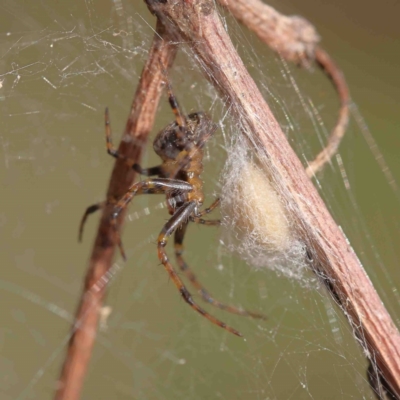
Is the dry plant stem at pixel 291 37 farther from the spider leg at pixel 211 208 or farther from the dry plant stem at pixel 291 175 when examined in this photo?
the spider leg at pixel 211 208

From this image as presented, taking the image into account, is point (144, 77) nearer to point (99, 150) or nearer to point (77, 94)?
point (77, 94)

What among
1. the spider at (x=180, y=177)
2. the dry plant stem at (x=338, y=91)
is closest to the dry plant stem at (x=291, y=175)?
the dry plant stem at (x=338, y=91)

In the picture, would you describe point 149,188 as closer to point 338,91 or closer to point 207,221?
point 207,221

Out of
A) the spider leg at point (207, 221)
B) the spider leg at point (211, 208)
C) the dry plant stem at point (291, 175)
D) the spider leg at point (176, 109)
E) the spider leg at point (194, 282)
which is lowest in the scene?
the spider leg at point (194, 282)

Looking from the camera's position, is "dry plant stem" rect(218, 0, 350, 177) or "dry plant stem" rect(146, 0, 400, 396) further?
"dry plant stem" rect(218, 0, 350, 177)

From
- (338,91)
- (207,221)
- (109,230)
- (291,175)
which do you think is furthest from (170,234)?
(291,175)

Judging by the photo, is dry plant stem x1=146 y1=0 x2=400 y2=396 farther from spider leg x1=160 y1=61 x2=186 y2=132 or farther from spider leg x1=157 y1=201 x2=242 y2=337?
spider leg x1=157 y1=201 x2=242 y2=337

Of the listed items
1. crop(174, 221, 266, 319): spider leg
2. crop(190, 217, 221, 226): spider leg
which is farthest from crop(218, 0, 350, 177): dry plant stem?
crop(174, 221, 266, 319): spider leg
